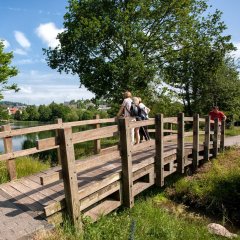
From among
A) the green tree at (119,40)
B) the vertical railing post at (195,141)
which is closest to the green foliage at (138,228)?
the vertical railing post at (195,141)

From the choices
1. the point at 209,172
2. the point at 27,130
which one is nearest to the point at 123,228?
the point at 27,130

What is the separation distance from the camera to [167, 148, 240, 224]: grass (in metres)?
7.71

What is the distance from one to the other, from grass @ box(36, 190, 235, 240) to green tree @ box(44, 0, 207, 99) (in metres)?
10.6

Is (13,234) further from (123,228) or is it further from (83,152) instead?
(83,152)

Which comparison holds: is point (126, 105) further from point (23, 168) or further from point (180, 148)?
point (23, 168)

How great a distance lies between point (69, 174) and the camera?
4188 millimetres

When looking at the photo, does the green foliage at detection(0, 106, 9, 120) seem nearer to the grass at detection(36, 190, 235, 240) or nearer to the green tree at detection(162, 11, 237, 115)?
the green tree at detection(162, 11, 237, 115)

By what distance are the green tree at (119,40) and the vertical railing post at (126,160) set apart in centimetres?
1066

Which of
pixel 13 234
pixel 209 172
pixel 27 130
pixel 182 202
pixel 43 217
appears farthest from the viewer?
pixel 209 172

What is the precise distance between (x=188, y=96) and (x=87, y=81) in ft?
48.7

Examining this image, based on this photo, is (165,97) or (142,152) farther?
(165,97)

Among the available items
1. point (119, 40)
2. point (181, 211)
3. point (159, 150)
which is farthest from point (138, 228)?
point (119, 40)

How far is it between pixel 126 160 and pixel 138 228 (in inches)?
50.6

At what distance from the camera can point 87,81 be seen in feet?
54.4
